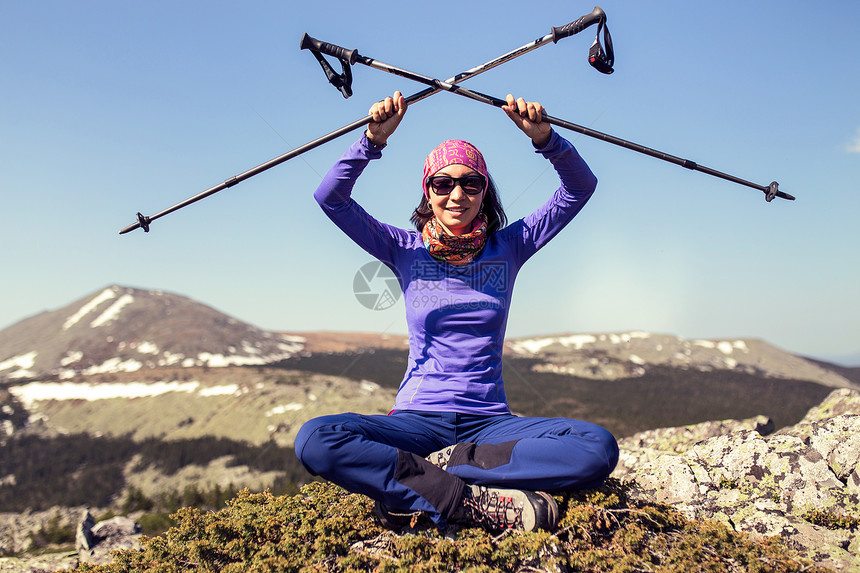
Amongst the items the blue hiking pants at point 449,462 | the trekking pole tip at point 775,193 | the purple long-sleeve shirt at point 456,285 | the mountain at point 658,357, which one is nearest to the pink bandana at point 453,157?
the purple long-sleeve shirt at point 456,285

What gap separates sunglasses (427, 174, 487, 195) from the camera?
4.24m

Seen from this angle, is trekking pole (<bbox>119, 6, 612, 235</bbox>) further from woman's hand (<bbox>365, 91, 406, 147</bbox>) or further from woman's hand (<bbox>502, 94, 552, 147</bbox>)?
woman's hand (<bbox>502, 94, 552, 147</bbox>)

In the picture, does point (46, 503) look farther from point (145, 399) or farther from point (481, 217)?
point (481, 217)

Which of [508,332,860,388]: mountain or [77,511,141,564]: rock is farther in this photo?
[508,332,860,388]: mountain

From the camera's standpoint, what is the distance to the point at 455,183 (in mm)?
4246

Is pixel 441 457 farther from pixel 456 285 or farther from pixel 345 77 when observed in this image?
pixel 345 77

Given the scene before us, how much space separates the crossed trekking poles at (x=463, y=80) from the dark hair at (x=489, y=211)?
83 centimetres

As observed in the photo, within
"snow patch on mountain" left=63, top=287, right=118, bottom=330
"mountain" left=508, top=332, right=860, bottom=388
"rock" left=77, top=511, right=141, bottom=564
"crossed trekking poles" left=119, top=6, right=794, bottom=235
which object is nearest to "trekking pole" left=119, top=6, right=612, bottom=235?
"crossed trekking poles" left=119, top=6, right=794, bottom=235

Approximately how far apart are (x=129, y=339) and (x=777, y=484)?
173 feet

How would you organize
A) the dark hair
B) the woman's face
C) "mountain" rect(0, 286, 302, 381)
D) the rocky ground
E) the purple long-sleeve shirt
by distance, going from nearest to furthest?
the rocky ground → the purple long-sleeve shirt → the woman's face → the dark hair → "mountain" rect(0, 286, 302, 381)

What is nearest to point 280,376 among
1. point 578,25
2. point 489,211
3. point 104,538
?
point 104,538

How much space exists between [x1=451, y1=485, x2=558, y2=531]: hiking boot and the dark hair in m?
2.36

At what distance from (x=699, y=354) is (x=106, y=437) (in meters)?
45.7

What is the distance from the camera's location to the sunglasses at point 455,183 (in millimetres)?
4238
